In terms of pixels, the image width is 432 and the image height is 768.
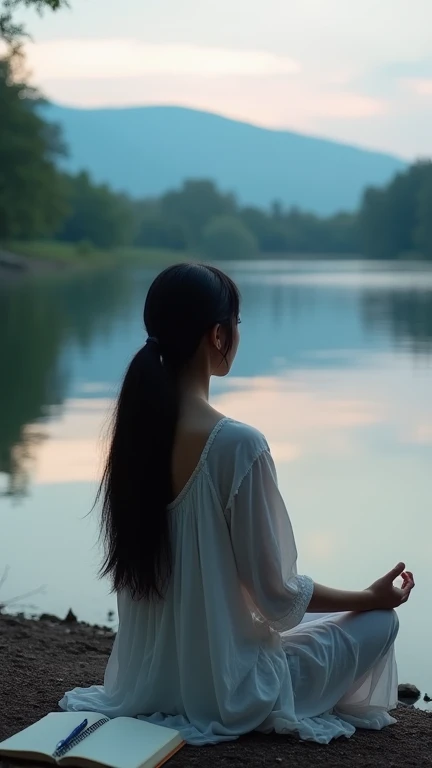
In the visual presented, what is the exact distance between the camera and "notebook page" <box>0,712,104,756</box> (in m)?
2.52

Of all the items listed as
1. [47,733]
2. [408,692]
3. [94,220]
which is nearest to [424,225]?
[94,220]

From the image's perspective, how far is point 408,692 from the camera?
12.9 feet

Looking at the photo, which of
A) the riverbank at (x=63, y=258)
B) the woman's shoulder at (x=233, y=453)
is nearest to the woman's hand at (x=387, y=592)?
the woman's shoulder at (x=233, y=453)

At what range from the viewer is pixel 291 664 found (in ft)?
9.19

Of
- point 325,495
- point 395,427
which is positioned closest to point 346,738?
point 325,495

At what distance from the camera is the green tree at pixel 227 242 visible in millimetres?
82438

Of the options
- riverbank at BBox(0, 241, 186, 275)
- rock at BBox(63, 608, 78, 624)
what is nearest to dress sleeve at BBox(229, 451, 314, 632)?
rock at BBox(63, 608, 78, 624)

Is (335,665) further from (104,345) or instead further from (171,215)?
(171,215)

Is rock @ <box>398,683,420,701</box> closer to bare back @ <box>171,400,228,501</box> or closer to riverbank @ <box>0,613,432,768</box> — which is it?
riverbank @ <box>0,613,432,768</box>

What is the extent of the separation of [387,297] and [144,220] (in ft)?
207

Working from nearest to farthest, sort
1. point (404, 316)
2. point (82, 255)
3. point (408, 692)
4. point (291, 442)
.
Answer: point (408, 692) → point (291, 442) → point (404, 316) → point (82, 255)

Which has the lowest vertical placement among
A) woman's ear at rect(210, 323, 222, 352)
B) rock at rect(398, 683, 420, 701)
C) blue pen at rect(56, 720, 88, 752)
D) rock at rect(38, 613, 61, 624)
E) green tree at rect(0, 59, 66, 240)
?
rock at rect(398, 683, 420, 701)

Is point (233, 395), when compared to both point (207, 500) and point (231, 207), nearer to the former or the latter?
point (207, 500)

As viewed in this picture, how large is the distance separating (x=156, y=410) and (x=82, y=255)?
59.5 m
